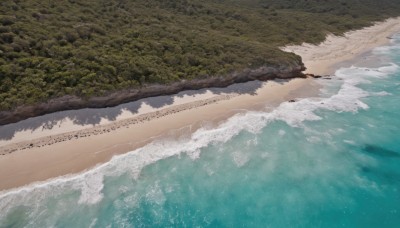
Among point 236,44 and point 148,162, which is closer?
point 148,162

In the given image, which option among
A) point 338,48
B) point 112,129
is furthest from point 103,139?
point 338,48

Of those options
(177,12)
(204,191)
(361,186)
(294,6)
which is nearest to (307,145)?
(361,186)

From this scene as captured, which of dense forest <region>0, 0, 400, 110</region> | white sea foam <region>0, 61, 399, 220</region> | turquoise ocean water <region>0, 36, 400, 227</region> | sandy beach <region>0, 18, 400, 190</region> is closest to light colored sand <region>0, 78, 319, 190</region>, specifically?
sandy beach <region>0, 18, 400, 190</region>

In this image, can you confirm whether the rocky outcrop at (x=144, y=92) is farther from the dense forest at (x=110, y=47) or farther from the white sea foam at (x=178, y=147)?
the white sea foam at (x=178, y=147)

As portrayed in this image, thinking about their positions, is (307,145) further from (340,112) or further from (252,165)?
(340,112)

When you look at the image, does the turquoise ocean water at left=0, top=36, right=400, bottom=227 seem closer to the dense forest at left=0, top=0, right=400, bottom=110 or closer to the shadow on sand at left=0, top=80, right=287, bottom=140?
the shadow on sand at left=0, top=80, right=287, bottom=140

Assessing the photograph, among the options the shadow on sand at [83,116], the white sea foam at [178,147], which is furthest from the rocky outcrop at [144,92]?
the white sea foam at [178,147]

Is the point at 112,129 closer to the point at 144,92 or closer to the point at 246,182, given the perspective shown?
the point at 144,92

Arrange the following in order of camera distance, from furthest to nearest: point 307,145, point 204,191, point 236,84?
1. point 236,84
2. point 307,145
3. point 204,191
